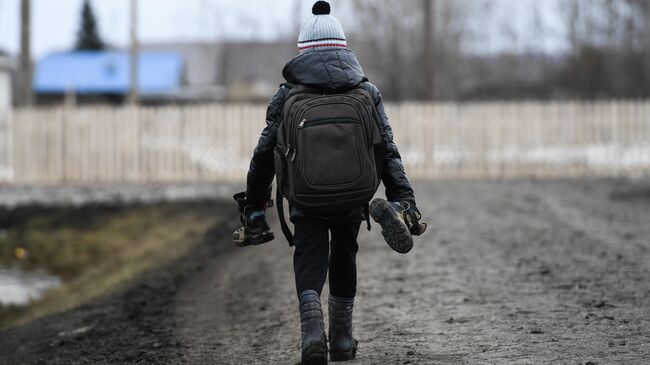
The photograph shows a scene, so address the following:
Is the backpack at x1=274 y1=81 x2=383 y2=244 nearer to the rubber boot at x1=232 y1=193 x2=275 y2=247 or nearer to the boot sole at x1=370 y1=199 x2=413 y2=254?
the boot sole at x1=370 y1=199 x2=413 y2=254

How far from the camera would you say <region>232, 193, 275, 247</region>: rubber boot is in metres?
5.21

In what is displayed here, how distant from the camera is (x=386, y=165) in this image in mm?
5113

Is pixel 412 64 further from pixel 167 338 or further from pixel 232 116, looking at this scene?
pixel 167 338

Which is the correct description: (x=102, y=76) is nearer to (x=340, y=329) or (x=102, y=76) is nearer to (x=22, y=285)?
(x=22, y=285)

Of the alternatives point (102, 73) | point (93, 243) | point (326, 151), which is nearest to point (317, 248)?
point (326, 151)

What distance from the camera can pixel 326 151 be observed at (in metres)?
4.79

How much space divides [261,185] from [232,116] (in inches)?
755

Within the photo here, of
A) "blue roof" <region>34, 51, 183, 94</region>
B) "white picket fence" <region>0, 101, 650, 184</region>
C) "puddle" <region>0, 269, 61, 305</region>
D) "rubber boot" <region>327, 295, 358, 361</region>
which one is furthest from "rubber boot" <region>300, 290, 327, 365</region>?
"blue roof" <region>34, 51, 183, 94</region>

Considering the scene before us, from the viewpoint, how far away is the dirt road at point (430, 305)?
590 cm

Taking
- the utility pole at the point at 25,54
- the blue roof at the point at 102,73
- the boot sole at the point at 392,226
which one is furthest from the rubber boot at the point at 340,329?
the blue roof at the point at 102,73

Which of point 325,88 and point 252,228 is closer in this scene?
point 325,88

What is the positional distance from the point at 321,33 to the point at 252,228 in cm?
105

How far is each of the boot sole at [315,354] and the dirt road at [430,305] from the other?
63cm

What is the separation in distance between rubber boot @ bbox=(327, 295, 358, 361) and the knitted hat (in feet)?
4.26
